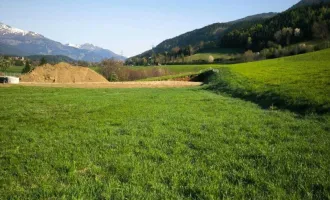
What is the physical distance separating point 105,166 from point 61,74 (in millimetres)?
56320

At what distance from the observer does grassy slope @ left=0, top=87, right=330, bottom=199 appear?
21.8 ft

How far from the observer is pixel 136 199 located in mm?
6266

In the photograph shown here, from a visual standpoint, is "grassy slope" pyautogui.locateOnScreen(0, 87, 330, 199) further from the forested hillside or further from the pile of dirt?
the forested hillside

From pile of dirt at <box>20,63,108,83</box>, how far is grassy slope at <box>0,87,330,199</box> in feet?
153

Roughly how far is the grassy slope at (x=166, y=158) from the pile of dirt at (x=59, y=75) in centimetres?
4670

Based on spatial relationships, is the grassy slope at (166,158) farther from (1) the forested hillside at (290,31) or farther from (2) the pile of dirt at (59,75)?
(1) the forested hillside at (290,31)

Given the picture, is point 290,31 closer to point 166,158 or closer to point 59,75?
point 59,75

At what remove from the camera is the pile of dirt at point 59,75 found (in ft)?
188

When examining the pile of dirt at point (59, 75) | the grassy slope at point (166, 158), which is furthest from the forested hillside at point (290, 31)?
the grassy slope at point (166, 158)

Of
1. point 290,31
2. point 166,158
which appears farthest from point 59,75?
point 290,31

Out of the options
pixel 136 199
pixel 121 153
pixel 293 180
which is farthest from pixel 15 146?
pixel 293 180

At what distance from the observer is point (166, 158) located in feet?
28.7

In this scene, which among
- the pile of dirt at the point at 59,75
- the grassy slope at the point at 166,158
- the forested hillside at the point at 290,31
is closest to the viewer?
the grassy slope at the point at 166,158

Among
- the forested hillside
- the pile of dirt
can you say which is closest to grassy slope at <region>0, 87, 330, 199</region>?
the pile of dirt
